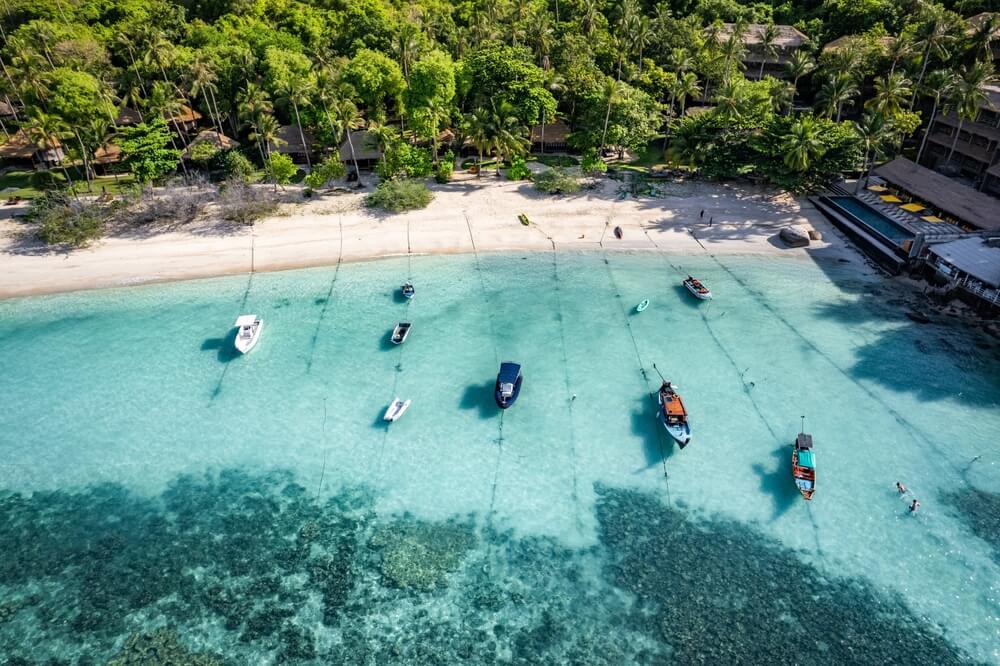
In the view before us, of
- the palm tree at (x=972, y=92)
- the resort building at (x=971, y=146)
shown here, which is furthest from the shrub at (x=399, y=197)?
the resort building at (x=971, y=146)

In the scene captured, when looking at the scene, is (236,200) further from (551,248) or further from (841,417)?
(841,417)

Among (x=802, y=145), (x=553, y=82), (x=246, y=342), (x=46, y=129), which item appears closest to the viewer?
(x=246, y=342)

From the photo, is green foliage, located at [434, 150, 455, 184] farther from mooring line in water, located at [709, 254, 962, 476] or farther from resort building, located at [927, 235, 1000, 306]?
resort building, located at [927, 235, 1000, 306]

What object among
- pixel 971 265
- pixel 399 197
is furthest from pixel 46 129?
pixel 971 265

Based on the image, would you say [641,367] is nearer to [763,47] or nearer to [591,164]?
[591,164]

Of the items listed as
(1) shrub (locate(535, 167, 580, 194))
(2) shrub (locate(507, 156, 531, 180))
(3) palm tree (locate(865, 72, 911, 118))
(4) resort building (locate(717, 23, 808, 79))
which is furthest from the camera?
(4) resort building (locate(717, 23, 808, 79))

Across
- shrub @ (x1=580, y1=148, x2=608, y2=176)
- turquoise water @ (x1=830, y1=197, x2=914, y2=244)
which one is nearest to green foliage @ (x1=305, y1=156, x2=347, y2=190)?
shrub @ (x1=580, y1=148, x2=608, y2=176)
